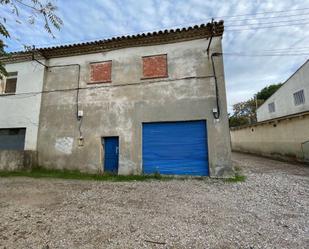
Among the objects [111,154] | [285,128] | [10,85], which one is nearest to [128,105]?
[111,154]

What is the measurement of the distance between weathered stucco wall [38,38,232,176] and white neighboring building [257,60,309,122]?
12.0m

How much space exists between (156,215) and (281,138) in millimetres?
13659

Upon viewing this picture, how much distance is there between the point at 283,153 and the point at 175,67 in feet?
36.2

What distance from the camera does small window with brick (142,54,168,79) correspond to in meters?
9.21

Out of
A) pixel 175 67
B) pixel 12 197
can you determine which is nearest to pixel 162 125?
pixel 175 67

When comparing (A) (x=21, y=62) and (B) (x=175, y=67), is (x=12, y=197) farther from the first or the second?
(A) (x=21, y=62)

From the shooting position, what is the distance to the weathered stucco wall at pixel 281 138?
11.9 meters

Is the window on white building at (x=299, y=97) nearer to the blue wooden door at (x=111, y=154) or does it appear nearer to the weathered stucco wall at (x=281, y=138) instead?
the weathered stucco wall at (x=281, y=138)

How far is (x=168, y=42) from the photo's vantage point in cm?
928

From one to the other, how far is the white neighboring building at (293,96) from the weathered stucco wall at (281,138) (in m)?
3.38

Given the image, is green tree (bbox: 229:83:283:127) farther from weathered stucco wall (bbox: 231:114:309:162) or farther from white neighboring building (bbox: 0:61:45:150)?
white neighboring building (bbox: 0:61:45:150)

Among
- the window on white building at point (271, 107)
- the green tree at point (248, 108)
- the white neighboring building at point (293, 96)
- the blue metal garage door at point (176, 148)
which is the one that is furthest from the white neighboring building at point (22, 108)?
the green tree at point (248, 108)

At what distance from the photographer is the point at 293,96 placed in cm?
1788

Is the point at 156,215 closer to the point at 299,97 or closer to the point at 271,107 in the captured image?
the point at 299,97
